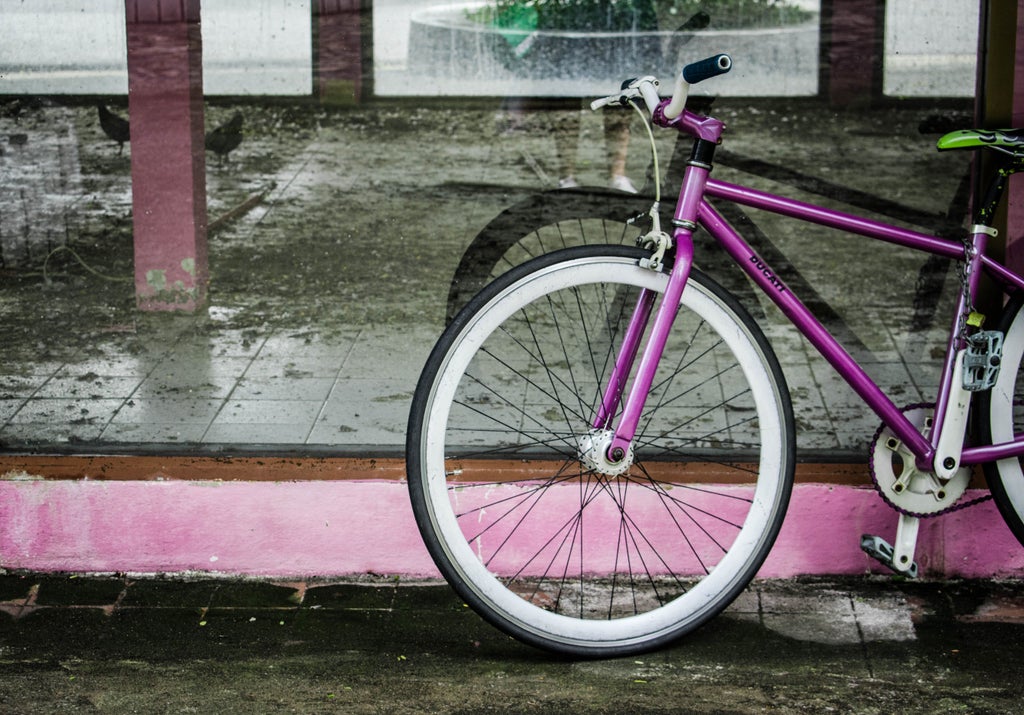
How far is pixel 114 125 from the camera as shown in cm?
450

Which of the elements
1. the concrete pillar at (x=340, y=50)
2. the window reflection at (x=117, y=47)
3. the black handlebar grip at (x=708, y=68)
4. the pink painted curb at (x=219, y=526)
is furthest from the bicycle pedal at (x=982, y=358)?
the window reflection at (x=117, y=47)

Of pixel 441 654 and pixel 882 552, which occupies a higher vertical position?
pixel 882 552

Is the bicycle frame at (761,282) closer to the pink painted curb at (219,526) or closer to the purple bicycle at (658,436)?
the purple bicycle at (658,436)

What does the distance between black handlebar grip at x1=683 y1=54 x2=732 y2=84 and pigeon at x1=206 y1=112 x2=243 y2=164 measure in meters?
1.77

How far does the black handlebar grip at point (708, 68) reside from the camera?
130 inches

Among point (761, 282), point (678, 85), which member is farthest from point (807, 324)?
point (678, 85)

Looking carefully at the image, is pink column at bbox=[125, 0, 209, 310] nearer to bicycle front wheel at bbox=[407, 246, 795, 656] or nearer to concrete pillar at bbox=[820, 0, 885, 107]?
bicycle front wheel at bbox=[407, 246, 795, 656]

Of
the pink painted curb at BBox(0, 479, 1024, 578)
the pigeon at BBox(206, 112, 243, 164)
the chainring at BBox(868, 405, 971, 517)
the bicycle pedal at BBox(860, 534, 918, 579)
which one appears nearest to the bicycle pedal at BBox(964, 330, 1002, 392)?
the chainring at BBox(868, 405, 971, 517)

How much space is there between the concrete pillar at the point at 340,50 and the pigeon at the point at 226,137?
0.29 m

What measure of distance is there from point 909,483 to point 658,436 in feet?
2.97

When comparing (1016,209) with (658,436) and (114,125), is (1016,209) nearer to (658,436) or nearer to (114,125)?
(658,436)

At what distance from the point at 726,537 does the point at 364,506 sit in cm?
116

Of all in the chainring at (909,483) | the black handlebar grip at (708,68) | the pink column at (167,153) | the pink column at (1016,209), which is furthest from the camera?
the pink column at (167,153)

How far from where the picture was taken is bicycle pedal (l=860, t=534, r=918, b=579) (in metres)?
3.83
